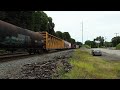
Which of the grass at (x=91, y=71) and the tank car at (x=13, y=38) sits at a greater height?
the tank car at (x=13, y=38)

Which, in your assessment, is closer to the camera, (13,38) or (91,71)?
(91,71)

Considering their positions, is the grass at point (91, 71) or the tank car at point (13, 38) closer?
the grass at point (91, 71)

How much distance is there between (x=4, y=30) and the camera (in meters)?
20.5

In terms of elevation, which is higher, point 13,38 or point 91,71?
point 13,38

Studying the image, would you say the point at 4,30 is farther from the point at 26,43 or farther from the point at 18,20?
the point at 18,20

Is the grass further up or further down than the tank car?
further down

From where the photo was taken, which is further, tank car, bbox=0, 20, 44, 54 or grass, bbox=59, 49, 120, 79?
tank car, bbox=0, 20, 44, 54
